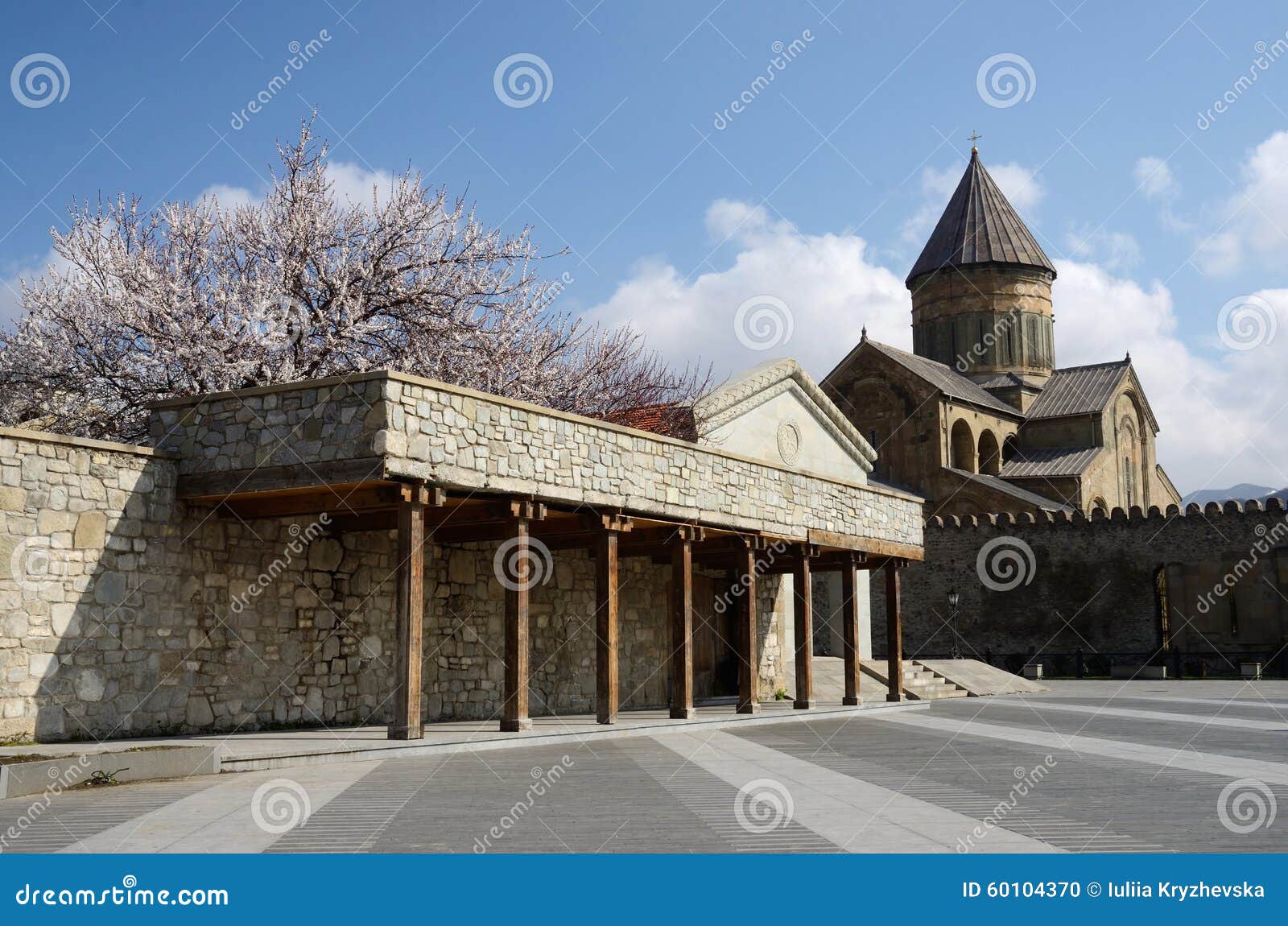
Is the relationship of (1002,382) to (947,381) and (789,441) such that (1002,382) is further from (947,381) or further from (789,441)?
(789,441)

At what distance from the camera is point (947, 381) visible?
47.7 metres

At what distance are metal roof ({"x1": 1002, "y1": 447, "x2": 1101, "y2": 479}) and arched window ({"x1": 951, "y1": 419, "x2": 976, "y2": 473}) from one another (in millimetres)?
1512

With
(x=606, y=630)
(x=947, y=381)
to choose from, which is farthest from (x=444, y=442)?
(x=947, y=381)

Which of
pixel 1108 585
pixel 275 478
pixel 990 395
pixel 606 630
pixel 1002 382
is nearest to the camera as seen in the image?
pixel 275 478

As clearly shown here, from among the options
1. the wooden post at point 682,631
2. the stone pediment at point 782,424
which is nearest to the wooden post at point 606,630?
the wooden post at point 682,631

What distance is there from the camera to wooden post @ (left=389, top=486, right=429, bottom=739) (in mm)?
12188

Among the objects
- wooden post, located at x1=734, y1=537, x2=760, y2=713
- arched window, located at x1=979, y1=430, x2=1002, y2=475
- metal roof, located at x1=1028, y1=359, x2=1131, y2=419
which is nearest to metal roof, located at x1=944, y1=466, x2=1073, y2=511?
arched window, located at x1=979, y1=430, x2=1002, y2=475

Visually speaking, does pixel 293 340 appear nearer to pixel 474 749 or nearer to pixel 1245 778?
pixel 474 749

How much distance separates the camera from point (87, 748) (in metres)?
10.4

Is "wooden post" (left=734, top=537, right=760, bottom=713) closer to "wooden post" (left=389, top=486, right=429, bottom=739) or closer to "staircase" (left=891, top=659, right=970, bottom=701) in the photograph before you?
"wooden post" (left=389, top=486, right=429, bottom=739)

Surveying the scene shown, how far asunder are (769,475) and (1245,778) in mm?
10006

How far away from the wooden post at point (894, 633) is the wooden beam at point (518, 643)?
1010 cm

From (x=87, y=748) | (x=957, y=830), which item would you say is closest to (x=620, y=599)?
(x=87, y=748)

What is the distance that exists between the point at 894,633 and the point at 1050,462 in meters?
28.9
